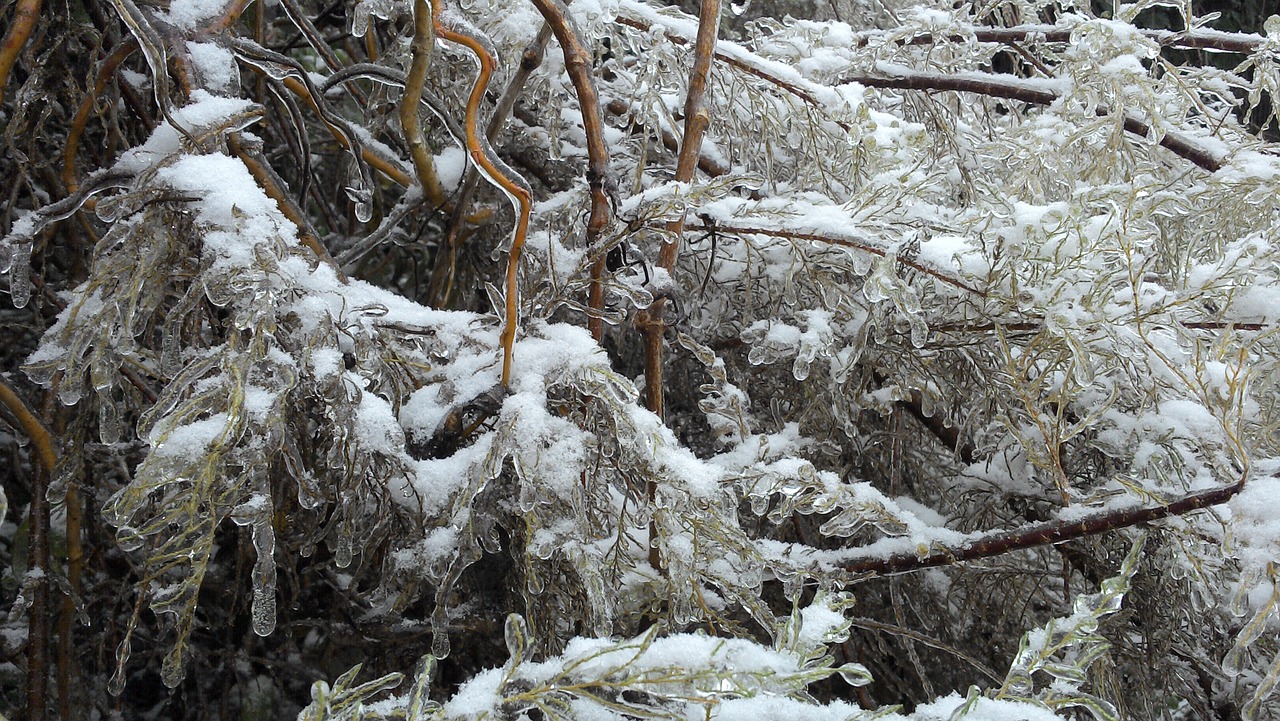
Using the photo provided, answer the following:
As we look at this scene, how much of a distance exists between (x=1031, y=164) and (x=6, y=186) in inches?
65.3

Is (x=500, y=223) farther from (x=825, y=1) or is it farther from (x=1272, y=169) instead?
(x=825, y=1)

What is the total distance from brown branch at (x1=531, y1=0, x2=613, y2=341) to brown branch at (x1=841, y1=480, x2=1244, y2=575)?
1.70 ft

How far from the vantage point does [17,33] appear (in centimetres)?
97

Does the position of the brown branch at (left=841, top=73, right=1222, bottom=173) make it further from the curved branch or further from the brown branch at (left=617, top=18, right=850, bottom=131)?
the curved branch

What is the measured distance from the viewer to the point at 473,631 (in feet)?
3.83

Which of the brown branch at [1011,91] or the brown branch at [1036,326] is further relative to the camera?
the brown branch at [1011,91]

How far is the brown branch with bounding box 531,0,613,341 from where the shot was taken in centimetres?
104

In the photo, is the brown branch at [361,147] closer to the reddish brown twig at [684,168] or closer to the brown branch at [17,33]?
the brown branch at [17,33]

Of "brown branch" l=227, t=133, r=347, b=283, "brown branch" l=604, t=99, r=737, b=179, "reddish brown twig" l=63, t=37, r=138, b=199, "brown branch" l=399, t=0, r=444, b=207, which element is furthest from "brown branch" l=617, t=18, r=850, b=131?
"reddish brown twig" l=63, t=37, r=138, b=199

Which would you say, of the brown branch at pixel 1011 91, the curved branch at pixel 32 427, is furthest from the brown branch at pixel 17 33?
the brown branch at pixel 1011 91

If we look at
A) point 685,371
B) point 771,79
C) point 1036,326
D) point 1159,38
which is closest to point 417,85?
point 771,79

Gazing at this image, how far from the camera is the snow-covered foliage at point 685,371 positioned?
827mm

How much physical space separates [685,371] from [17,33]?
3.67 feet

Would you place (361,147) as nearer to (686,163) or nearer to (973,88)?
(686,163)
